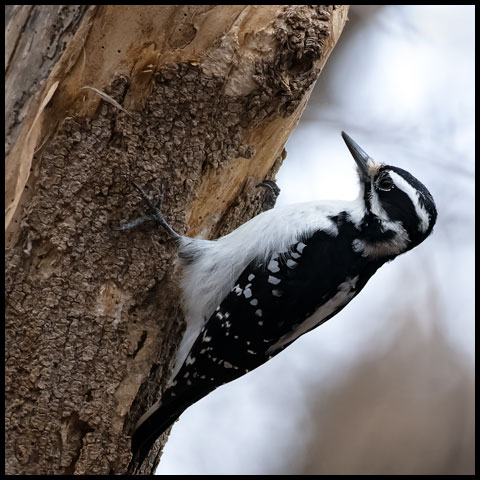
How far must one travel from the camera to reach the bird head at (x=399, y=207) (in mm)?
2895

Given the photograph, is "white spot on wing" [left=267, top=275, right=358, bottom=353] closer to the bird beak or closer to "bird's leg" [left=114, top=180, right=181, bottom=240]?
the bird beak

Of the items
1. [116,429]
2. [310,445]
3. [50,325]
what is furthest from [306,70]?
[310,445]

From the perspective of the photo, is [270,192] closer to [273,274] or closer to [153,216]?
[273,274]

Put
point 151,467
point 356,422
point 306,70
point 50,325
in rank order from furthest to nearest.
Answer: point 356,422, point 151,467, point 306,70, point 50,325

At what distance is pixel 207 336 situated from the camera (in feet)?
9.45

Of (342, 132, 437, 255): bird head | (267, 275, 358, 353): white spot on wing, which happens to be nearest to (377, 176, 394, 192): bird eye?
(342, 132, 437, 255): bird head

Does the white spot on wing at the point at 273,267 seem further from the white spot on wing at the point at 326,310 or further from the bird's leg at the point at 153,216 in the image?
the bird's leg at the point at 153,216

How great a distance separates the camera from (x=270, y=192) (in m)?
3.33

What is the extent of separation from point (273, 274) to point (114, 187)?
0.80 metres

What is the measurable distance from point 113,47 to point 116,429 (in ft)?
4.97

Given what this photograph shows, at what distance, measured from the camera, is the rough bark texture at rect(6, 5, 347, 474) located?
7.99 ft

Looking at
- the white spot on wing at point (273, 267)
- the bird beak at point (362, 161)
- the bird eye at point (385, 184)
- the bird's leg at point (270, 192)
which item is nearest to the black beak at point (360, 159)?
the bird beak at point (362, 161)

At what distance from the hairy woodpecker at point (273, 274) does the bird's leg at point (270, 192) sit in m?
0.24

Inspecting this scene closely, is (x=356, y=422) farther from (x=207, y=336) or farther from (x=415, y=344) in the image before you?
(x=207, y=336)
